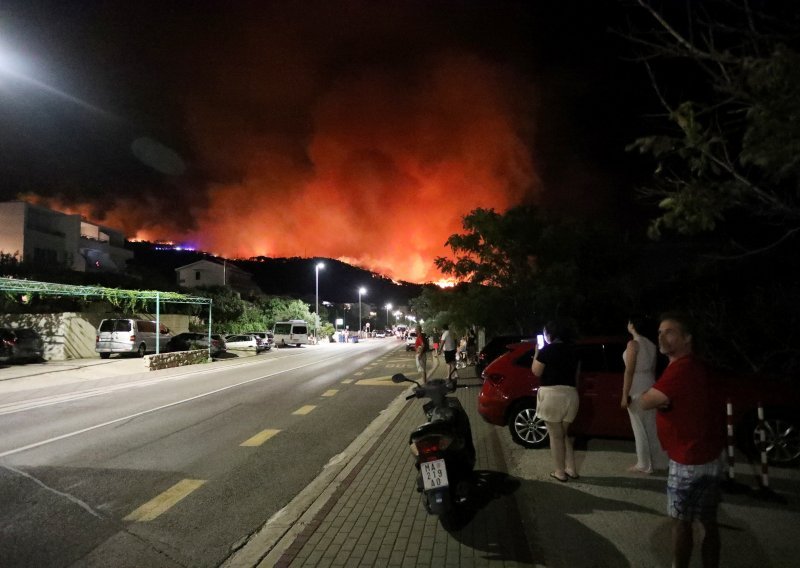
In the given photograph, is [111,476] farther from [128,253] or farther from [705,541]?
[128,253]

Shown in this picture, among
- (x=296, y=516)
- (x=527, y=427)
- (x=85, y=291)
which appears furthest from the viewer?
(x=85, y=291)

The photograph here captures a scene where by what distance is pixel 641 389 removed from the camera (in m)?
5.54

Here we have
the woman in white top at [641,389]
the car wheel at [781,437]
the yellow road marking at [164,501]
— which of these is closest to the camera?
the yellow road marking at [164,501]

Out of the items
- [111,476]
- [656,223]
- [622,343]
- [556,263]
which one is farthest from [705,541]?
[556,263]

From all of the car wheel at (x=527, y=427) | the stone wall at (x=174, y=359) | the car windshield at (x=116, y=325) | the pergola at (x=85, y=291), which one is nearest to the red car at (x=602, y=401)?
the car wheel at (x=527, y=427)

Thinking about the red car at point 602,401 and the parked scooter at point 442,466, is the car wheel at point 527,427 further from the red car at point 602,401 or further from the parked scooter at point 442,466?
the parked scooter at point 442,466

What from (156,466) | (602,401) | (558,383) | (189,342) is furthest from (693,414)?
(189,342)

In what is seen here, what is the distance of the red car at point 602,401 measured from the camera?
5828 millimetres

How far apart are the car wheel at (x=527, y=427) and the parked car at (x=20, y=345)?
73.3 feet

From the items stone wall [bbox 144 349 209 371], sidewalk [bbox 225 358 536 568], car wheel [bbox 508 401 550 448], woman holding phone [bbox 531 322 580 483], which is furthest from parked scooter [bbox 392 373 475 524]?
stone wall [bbox 144 349 209 371]

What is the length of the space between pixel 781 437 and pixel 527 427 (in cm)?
275

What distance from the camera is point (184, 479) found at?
6246 millimetres

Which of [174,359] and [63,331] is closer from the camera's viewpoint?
[174,359]

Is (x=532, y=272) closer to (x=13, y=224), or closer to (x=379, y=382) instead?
(x=379, y=382)
